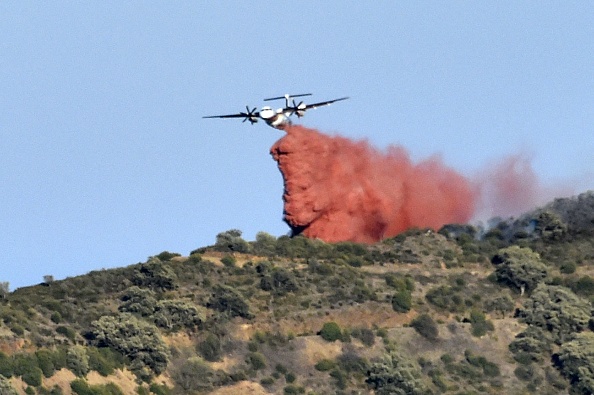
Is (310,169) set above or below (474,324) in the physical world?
above

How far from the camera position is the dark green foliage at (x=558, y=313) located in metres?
148

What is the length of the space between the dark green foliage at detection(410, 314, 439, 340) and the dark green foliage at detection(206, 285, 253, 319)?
547 inches

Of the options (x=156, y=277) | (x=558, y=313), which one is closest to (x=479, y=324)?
(x=558, y=313)

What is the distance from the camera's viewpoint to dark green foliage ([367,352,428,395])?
134500 mm

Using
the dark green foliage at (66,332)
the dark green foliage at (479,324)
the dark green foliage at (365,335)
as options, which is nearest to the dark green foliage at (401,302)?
the dark green foliage at (479,324)

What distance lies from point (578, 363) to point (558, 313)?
29.7ft

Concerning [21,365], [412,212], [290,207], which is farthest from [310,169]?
[21,365]

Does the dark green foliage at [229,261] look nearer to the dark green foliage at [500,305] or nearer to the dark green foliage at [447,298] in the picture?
the dark green foliage at [447,298]

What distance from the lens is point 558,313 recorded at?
5881 inches

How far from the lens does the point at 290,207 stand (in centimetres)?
16600

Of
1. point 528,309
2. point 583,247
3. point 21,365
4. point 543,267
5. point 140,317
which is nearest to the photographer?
point 21,365

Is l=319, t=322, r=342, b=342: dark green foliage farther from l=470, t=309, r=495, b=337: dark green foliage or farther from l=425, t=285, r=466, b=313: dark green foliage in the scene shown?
l=425, t=285, r=466, b=313: dark green foliage

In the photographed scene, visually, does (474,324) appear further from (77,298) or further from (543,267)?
(77,298)

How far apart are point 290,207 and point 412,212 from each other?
1910 centimetres
